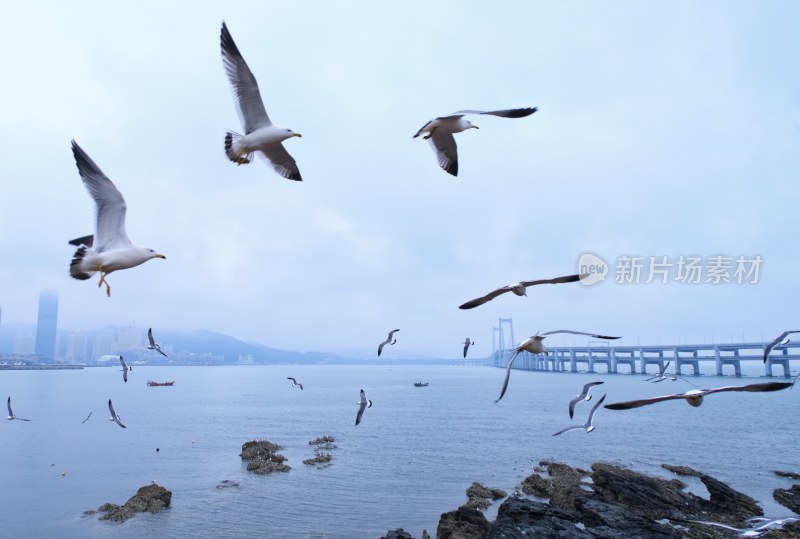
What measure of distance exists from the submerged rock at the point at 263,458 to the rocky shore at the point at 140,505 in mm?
6600

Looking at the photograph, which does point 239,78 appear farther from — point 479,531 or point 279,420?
point 279,420

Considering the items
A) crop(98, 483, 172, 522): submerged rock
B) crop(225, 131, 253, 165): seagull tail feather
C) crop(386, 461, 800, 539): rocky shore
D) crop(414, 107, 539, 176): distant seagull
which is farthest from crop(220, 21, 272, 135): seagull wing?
crop(98, 483, 172, 522): submerged rock

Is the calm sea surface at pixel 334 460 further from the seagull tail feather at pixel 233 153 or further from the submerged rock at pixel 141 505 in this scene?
the seagull tail feather at pixel 233 153

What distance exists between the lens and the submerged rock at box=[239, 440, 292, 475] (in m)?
27.9

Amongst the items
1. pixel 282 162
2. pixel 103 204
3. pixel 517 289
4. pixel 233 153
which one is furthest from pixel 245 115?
pixel 517 289

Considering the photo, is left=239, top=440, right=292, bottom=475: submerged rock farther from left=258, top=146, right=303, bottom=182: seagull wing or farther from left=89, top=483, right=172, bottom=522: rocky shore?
left=258, top=146, right=303, bottom=182: seagull wing

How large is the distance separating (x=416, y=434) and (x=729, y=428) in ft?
94.4

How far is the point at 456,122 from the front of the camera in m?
6.24

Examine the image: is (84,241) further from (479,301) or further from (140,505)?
(140,505)

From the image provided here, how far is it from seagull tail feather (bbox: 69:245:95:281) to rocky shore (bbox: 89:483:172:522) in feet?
61.0

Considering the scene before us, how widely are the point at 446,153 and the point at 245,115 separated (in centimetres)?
293

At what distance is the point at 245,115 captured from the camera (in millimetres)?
6191

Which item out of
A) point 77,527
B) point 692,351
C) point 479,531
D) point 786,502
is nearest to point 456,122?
point 479,531

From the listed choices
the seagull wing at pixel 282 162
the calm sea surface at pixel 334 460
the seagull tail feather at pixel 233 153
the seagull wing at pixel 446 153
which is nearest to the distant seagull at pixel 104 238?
the seagull tail feather at pixel 233 153
